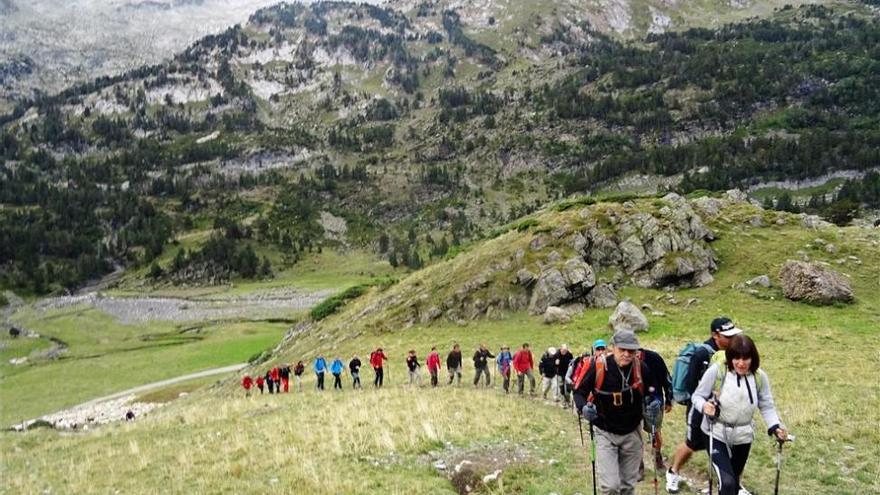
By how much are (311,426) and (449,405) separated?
5559mm

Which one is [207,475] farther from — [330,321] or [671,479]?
[330,321]

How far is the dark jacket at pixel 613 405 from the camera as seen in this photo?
30.7 feet

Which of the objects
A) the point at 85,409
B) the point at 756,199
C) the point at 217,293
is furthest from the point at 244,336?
the point at 756,199

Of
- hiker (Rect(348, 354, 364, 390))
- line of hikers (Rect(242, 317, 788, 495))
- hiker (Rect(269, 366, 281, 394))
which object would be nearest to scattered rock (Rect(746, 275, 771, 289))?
hiker (Rect(348, 354, 364, 390))

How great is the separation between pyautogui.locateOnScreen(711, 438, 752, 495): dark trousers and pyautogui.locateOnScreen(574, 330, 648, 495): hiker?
1.18 m

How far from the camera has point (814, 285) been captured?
41.1 metres

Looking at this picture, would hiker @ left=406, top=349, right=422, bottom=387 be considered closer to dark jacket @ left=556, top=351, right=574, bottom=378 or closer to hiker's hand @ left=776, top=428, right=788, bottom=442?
dark jacket @ left=556, top=351, right=574, bottom=378

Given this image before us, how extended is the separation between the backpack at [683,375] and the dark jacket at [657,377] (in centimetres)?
14

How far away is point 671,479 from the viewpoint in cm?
1207

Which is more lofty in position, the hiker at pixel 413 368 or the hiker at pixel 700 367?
the hiker at pixel 700 367

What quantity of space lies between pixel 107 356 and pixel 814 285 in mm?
100465

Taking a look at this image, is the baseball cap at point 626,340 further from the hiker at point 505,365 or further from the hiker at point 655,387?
the hiker at point 505,365

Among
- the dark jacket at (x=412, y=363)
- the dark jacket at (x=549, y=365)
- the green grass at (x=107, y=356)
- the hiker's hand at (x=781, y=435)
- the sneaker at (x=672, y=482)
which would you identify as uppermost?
the hiker's hand at (x=781, y=435)

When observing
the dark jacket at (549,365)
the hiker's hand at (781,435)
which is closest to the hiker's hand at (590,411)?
the hiker's hand at (781,435)
